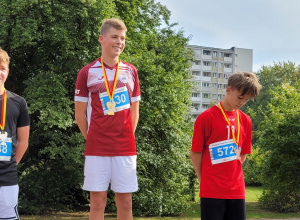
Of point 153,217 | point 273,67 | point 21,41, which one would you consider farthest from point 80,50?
point 273,67

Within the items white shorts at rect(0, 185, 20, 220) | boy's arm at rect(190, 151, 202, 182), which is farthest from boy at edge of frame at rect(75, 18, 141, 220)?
white shorts at rect(0, 185, 20, 220)

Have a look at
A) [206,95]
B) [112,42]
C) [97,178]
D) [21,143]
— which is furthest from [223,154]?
[206,95]

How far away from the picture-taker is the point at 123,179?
4539 millimetres

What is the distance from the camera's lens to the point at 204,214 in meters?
4.36

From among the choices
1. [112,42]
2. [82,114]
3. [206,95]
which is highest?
[206,95]

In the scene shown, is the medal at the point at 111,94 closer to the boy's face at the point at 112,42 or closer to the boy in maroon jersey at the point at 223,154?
the boy's face at the point at 112,42

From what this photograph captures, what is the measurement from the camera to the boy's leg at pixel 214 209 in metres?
4.30

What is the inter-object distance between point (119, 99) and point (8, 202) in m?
1.42

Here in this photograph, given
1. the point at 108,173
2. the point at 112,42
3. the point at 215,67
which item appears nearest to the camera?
the point at 108,173

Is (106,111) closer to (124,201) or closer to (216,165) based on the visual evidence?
(124,201)

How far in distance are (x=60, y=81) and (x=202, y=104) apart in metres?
99.5

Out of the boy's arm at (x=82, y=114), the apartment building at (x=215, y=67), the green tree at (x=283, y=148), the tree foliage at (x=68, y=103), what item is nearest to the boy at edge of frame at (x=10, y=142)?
the boy's arm at (x=82, y=114)

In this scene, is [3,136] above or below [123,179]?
above

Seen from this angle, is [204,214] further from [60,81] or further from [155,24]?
[155,24]
